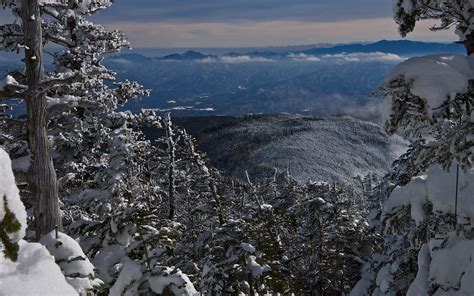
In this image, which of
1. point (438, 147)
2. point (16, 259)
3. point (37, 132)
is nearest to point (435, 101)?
point (438, 147)

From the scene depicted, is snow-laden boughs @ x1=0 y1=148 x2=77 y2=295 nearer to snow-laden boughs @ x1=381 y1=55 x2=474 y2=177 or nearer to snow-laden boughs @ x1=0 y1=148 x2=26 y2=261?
snow-laden boughs @ x1=0 y1=148 x2=26 y2=261

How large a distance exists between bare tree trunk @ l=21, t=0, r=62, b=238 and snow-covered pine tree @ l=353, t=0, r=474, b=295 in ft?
16.6

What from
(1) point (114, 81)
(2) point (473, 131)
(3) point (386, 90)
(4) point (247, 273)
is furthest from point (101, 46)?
(2) point (473, 131)

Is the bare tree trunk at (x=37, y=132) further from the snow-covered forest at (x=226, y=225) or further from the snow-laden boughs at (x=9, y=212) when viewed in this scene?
the snow-laden boughs at (x=9, y=212)

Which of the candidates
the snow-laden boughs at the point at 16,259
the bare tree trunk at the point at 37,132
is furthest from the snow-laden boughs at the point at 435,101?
the bare tree trunk at the point at 37,132

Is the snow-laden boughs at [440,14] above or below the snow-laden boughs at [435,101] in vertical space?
above

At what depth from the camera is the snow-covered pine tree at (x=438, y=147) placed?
540 cm

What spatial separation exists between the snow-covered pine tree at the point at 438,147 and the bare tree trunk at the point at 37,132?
5.05 meters

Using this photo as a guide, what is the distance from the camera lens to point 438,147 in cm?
597

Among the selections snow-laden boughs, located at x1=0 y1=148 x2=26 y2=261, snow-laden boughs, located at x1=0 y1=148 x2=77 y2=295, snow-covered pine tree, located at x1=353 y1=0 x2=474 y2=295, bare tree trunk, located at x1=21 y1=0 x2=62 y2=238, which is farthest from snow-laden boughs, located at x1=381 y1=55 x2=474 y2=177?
bare tree trunk, located at x1=21 y1=0 x2=62 y2=238

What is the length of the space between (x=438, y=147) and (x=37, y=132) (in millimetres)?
5840

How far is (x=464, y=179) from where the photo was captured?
22.0 ft

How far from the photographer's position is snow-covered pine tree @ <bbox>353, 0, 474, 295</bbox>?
17.7ft

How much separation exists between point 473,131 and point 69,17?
1298 cm
